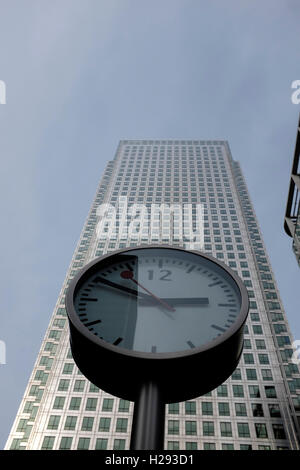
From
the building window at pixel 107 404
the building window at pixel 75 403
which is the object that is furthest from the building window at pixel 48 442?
the building window at pixel 107 404

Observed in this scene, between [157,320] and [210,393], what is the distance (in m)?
41.5

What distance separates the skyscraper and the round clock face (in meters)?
36.3

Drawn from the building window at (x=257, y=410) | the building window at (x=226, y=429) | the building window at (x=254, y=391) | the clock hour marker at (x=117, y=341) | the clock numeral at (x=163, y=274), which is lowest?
the building window at (x=226, y=429)

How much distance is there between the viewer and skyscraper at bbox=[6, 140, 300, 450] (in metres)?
36.2

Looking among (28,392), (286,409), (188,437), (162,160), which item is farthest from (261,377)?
(162,160)

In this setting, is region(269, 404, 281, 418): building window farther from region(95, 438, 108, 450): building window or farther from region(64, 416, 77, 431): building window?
region(64, 416, 77, 431): building window

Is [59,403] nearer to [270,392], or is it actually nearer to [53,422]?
[53,422]

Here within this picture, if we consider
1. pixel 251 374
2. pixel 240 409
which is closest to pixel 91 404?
pixel 240 409

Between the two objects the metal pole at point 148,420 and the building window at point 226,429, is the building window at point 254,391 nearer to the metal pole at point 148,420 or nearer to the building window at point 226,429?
the building window at point 226,429

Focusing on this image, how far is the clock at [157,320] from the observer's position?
214 cm

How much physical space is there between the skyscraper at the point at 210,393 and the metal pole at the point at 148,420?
3676 cm

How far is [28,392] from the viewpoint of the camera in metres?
42.6

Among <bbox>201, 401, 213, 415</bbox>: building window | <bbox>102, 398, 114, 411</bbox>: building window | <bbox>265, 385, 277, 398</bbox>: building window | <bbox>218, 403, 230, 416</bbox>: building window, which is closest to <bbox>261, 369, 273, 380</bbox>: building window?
<bbox>265, 385, 277, 398</bbox>: building window

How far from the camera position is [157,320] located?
100 inches
